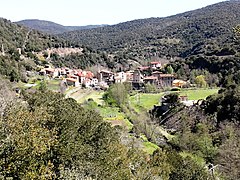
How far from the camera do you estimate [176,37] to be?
353ft

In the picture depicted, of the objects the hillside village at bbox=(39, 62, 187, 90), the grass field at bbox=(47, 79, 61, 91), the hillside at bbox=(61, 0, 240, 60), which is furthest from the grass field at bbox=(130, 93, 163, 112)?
the hillside at bbox=(61, 0, 240, 60)

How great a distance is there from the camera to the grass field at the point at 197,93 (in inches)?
1864

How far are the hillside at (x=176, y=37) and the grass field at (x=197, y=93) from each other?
90.4ft

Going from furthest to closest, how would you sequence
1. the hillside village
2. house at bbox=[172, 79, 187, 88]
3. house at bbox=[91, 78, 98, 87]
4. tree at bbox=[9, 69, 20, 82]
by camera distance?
house at bbox=[91, 78, 98, 87], house at bbox=[172, 79, 187, 88], the hillside village, tree at bbox=[9, 69, 20, 82]

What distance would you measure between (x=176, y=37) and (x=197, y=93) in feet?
194

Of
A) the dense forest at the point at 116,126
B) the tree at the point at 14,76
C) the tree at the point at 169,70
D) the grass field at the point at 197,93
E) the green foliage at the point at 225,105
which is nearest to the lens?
the dense forest at the point at 116,126

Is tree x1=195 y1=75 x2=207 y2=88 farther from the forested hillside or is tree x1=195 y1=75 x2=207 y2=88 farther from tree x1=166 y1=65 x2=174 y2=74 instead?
the forested hillside

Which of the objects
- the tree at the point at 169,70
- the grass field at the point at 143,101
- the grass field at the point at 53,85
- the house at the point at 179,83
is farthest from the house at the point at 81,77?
the tree at the point at 169,70

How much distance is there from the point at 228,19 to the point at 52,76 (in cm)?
5998

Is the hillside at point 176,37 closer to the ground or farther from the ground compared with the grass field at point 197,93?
farther from the ground

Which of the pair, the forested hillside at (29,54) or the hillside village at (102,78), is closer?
the forested hillside at (29,54)

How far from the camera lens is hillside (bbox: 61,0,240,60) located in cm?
9156

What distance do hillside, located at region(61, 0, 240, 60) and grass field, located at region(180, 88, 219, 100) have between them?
2754 centimetres

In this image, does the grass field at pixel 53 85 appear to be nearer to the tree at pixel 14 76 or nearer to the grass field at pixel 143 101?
the tree at pixel 14 76
